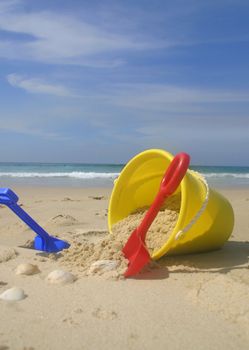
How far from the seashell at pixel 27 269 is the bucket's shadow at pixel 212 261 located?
2.57ft

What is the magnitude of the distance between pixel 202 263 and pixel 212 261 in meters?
0.10

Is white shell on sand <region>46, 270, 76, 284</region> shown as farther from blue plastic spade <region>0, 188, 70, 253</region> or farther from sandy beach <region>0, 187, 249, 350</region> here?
blue plastic spade <region>0, 188, 70, 253</region>

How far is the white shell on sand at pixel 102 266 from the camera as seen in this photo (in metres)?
2.62

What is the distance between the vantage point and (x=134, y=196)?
3.91m

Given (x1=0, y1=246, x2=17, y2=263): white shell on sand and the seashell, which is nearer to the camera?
the seashell

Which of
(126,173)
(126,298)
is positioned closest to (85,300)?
(126,298)

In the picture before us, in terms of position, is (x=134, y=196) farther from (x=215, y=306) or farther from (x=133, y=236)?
(x=215, y=306)

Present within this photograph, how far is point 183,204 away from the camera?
2707 mm

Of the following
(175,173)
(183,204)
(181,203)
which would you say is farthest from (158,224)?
(175,173)

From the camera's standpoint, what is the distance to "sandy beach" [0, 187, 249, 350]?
1.78 meters

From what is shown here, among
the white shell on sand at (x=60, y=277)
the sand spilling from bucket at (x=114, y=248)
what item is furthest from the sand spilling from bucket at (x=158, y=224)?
the white shell on sand at (x=60, y=277)

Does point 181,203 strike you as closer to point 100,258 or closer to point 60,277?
point 100,258

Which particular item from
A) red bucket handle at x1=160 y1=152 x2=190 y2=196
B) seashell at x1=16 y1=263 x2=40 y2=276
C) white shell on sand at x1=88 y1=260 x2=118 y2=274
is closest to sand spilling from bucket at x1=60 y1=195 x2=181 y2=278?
white shell on sand at x1=88 y1=260 x2=118 y2=274

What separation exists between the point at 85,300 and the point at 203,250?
49.6 inches
